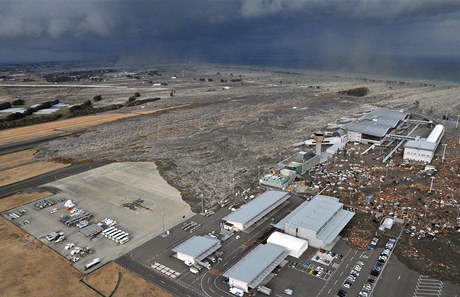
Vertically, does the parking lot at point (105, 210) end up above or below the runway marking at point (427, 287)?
below

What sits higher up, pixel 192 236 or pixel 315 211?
pixel 315 211

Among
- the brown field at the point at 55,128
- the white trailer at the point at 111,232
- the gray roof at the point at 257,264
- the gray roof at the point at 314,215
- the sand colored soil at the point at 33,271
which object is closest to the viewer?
the gray roof at the point at 257,264

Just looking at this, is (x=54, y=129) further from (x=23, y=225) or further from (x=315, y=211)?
(x=315, y=211)

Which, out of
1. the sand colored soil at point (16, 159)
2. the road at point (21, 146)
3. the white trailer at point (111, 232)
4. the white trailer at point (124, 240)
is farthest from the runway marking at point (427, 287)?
the road at point (21, 146)

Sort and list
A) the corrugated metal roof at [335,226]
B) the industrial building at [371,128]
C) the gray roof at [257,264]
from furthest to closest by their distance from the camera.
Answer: the industrial building at [371,128]
the corrugated metal roof at [335,226]
the gray roof at [257,264]

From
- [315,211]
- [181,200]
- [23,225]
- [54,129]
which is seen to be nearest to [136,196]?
[181,200]

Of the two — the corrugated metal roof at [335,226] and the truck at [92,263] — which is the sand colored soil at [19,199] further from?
the corrugated metal roof at [335,226]

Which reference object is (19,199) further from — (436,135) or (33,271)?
(436,135)

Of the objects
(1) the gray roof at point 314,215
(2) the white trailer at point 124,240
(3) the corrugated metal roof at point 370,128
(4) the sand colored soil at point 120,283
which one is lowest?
(4) the sand colored soil at point 120,283
